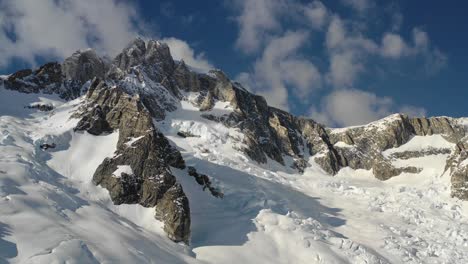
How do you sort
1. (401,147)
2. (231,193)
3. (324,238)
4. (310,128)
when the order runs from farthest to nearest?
(310,128) < (401,147) < (231,193) < (324,238)

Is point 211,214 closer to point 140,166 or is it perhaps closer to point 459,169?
point 140,166

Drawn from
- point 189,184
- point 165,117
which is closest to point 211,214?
point 189,184

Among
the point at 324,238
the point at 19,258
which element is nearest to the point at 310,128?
the point at 324,238

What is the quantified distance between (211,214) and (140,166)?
11150 millimetres

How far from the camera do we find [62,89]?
105250mm

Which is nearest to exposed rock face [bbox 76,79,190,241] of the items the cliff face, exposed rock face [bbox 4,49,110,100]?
the cliff face

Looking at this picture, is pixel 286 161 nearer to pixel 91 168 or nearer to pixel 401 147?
pixel 401 147

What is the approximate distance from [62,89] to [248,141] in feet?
142

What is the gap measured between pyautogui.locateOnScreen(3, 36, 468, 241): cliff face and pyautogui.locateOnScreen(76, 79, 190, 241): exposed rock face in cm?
15

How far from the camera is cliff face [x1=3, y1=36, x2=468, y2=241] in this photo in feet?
209

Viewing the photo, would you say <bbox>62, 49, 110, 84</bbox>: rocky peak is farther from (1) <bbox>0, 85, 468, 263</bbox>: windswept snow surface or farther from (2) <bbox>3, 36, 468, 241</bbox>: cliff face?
(1) <bbox>0, 85, 468, 263</bbox>: windswept snow surface

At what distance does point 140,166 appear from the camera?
60.8 metres

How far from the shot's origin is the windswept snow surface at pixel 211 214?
137 feet

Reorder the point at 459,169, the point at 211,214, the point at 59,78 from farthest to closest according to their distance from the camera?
the point at 59,78
the point at 459,169
the point at 211,214
